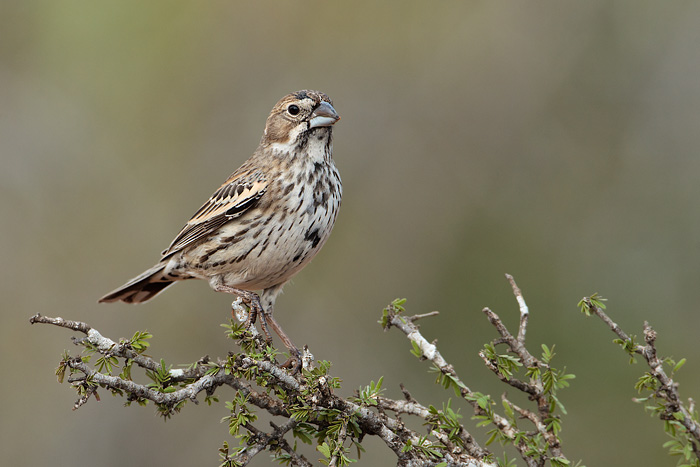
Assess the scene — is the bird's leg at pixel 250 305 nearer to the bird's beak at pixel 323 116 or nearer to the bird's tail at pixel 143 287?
the bird's tail at pixel 143 287

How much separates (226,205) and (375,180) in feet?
8.77

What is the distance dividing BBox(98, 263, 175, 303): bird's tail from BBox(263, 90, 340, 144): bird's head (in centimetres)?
112

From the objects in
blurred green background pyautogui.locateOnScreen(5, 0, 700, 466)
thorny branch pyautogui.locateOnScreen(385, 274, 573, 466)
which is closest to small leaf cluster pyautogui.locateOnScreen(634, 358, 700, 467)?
thorny branch pyautogui.locateOnScreen(385, 274, 573, 466)

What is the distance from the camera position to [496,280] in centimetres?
695

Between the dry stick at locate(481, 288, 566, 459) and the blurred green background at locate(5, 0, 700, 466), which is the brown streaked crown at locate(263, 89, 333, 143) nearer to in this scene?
the blurred green background at locate(5, 0, 700, 466)

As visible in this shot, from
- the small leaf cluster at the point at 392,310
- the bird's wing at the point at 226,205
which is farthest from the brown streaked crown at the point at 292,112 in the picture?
the small leaf cluster at the point at 392,310

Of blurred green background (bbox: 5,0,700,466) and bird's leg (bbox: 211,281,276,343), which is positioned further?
blurred green background (bbox: 5,0,700,466)

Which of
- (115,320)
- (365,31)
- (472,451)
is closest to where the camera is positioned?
(472,451)

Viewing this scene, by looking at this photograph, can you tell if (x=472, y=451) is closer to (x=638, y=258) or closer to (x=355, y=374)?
(x=355, y=374)

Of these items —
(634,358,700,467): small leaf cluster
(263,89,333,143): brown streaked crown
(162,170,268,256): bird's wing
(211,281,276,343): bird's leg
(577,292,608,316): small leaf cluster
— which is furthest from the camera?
(263,89,333,143): brown streaked crown

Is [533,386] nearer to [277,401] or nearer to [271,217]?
[277,401]

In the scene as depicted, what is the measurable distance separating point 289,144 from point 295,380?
233 cm

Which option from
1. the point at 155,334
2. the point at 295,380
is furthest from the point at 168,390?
the point at 155,334

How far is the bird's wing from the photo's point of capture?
507cm
